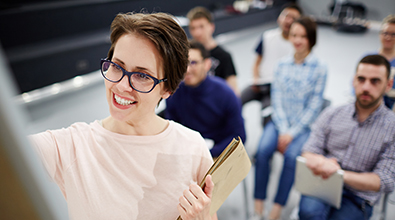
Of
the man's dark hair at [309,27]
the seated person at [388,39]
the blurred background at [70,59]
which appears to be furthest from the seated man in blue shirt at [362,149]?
the man's dark hair at [309,27]

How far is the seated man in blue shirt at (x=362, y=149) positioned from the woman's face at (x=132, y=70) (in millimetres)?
1168

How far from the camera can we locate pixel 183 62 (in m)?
0.89

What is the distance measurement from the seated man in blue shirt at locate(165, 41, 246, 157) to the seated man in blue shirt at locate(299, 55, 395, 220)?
55 centimetres

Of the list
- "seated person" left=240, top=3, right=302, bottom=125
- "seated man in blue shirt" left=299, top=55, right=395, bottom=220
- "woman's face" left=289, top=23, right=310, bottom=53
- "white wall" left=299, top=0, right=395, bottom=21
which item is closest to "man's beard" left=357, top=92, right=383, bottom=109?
"seated man in blue shirt" left=299, top=55, right=395, bottom=220

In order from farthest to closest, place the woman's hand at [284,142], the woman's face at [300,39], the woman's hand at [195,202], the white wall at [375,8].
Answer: the white wall at [375,8] < the woman's face at [300,39] < the woman's hand at [284,142] < the woman's hand at [195,202]

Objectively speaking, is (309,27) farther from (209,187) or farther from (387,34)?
A: (209,187)

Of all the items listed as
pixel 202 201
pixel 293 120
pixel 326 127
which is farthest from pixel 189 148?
pixel 293 120

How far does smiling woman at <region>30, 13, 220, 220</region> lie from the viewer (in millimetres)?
787

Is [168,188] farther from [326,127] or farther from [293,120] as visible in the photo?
[293,120]

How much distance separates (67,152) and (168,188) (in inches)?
13.0

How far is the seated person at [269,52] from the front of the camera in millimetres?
2965

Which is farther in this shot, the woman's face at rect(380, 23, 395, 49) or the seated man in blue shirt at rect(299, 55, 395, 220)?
the woman's face at rect(380, 23, 395, 49)

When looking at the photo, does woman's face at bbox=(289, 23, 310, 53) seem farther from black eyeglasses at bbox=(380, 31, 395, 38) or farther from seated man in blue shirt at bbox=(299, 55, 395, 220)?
seated man in blue shirt at bbox=(299, 55, 395, 220)

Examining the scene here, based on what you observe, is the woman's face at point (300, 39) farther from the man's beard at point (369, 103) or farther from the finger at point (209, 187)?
the finger at point (209, 187)
